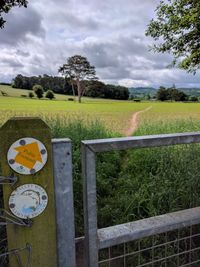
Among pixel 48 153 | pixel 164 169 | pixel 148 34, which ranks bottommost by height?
pixel 164 169

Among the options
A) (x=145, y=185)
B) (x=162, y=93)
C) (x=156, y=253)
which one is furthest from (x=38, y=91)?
(x=156, y=253)

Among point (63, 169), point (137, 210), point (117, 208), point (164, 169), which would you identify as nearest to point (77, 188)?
point (117, 208)

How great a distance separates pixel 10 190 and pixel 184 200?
1.90 meters

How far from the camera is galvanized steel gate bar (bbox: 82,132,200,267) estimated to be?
4.53 ft

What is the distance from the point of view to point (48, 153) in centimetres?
127

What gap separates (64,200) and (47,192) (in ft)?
0.37

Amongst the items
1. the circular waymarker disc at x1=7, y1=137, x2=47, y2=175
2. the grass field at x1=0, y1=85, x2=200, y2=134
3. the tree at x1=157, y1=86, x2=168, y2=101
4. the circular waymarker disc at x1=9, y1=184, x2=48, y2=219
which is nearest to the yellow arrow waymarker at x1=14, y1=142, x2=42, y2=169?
the circular waymarker disc at x1=7, y1=137, x2=47, y2=175

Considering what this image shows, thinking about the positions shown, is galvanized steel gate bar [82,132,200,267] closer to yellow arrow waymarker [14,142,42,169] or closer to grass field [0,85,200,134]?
yellow arrow waymarker [14,142,42,169]

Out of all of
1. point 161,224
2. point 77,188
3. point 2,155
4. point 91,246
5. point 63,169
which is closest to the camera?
point 2,155

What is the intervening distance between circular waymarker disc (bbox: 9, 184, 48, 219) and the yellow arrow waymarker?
0.11 metres

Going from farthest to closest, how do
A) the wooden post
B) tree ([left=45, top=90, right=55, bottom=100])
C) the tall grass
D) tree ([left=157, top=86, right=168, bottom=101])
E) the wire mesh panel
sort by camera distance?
tree ([left=45, top=90, right=55, bottom=100])
tree ([left=157, top=86, right=168, bottom=101])
the tall grass
the wire mesh panel
the wooden post

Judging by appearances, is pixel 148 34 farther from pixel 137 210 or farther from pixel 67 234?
pixel 67 234

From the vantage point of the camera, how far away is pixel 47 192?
4.25ft

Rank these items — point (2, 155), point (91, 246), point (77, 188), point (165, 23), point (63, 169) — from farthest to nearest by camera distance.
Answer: point (165, 23), point (77, 188), point (91, 246), point (63, 169), point (2, 155)
